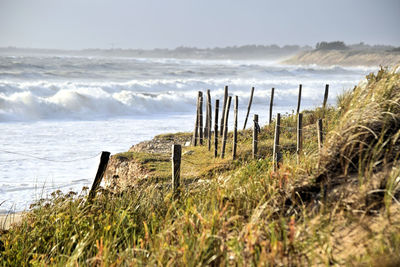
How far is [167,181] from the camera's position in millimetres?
9984

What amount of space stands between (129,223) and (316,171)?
1940mm

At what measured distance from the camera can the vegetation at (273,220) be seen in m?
3.48

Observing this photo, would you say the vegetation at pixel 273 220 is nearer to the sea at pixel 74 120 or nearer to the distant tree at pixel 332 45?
the sea at pixel 74 120

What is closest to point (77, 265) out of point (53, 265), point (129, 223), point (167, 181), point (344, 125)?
point (53, 265)

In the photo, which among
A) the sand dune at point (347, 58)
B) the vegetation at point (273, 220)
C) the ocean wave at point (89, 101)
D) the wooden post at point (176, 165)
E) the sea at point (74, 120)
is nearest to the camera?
the vegetation at point (273, 220)

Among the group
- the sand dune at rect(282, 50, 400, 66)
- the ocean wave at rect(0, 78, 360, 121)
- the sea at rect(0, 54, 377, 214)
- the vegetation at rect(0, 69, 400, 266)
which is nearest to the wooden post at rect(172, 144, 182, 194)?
the vegetation at rect(0, 69, 400, 266)

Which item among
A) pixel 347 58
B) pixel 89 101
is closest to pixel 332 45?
pixel 347 58

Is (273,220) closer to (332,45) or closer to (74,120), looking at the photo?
(74,120)

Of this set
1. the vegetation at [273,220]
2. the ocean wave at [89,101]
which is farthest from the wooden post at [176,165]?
the ocean wave at [89,101]

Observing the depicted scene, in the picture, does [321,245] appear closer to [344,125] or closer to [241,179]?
[344,125]

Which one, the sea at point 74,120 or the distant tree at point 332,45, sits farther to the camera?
the distant tree at point 332,45

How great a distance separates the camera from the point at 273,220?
386 cm

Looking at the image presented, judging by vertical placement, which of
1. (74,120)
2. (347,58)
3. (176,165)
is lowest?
(74,120)

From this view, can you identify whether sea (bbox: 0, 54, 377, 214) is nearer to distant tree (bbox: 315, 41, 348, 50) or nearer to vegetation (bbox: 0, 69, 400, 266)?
vegetation (bbox: 0, 69, 400, 266)
